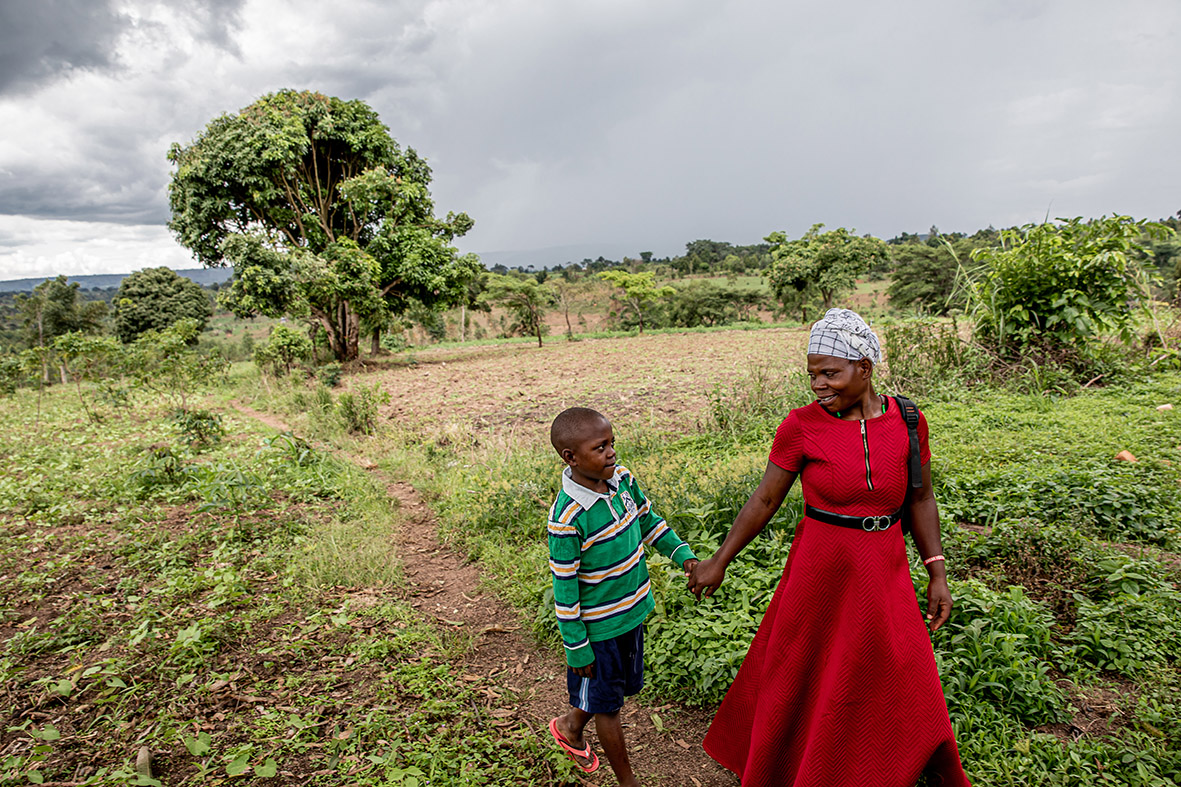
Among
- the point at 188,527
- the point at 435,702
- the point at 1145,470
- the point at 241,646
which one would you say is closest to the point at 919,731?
the point at 435,702

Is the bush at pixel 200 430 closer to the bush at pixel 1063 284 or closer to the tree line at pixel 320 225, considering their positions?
the tree line at pixel 320 225

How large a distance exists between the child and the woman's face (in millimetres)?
704

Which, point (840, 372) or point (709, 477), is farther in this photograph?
point (709, 477)

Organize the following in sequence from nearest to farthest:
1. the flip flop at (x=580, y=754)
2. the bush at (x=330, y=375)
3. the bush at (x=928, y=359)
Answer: the flip flop at (x=580, y=754) → the bush at (x=928, y=359) → the bush at (x=330, y=375)

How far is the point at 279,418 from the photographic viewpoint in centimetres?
1109

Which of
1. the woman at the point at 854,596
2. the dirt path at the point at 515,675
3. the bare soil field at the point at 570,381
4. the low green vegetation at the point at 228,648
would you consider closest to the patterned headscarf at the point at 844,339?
the woman at the point at 854,596

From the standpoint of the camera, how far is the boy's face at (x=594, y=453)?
6.63ft

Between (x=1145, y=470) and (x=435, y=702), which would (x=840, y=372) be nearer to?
(x=435, y=702)

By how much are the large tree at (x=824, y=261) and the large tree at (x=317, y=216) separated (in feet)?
51.1

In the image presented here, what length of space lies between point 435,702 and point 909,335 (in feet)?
24.3

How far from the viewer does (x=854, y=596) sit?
187cm

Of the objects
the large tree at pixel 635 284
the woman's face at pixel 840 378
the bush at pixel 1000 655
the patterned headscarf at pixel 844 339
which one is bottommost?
the bush at pixel 1000 655

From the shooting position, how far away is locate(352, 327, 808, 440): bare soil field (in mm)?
9281

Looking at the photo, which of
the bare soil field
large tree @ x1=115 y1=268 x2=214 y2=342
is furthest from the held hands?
large tree @ x1=115 y1=268 x2=214 y2=342
